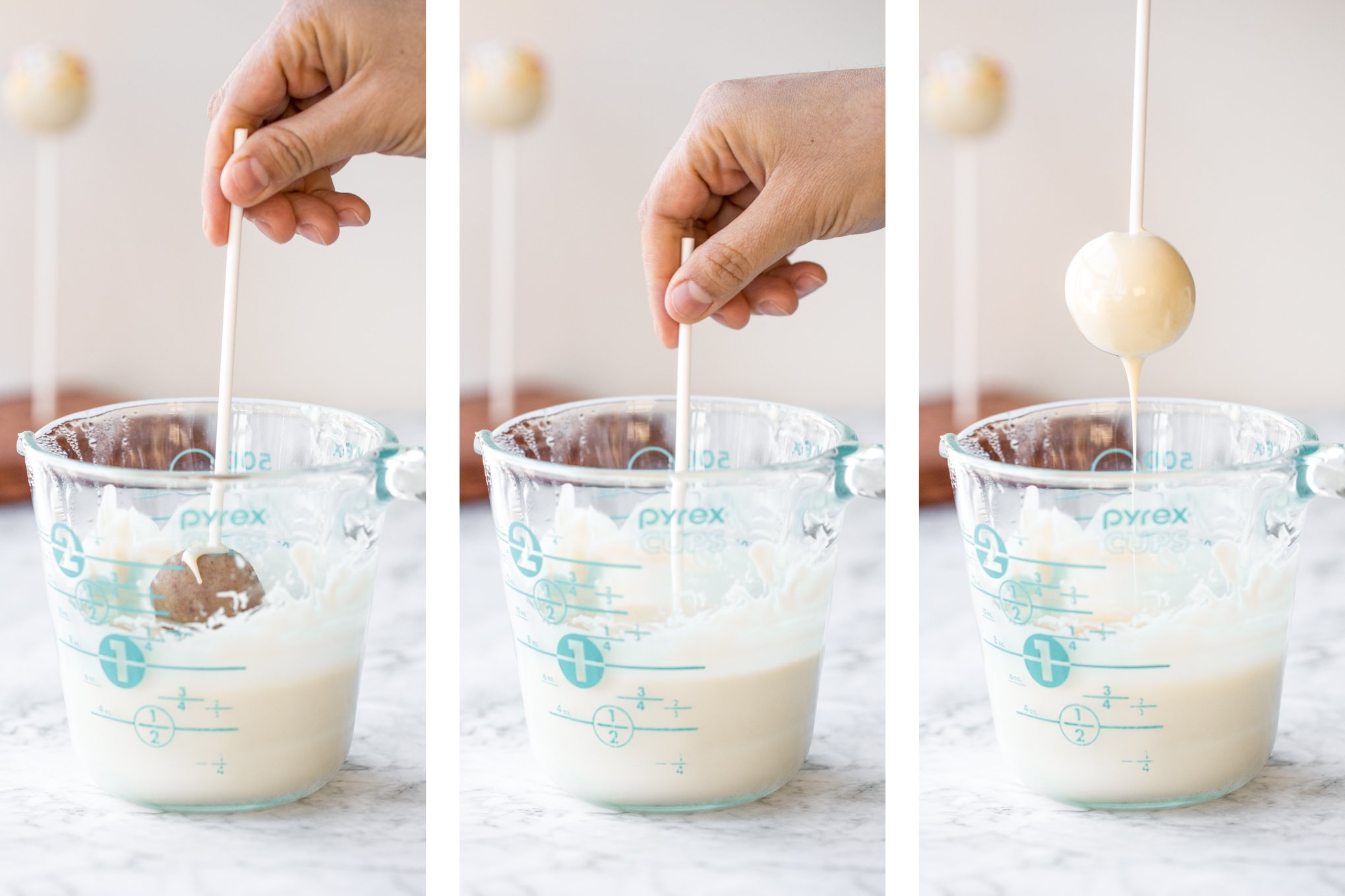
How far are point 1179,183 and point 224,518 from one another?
4.30ft

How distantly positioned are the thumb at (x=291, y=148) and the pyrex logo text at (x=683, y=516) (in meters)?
0.38

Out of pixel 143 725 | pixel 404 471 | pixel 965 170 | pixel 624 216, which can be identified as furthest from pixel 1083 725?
pixel 965 170

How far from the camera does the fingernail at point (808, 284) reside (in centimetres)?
120

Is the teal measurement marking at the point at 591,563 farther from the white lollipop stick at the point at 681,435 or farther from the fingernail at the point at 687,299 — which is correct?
the fingernail at the point at 687,299

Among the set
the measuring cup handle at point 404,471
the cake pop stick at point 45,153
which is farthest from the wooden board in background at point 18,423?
the measuring cup handle at point 404,471

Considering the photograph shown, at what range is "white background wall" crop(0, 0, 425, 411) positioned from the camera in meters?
1.73

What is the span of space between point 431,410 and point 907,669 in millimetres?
377

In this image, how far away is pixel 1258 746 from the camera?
89 centimetres

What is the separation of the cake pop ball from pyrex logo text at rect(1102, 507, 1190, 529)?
0.38 feet

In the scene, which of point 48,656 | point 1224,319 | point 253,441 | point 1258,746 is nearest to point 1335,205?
point 1224,319

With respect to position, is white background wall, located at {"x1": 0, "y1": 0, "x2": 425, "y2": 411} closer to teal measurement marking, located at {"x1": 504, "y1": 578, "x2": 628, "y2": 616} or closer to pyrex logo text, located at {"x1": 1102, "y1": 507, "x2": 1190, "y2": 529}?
teal measurement marking, located at {"x1": 504, "y1": 578, "x2": 628, "y2": 616}

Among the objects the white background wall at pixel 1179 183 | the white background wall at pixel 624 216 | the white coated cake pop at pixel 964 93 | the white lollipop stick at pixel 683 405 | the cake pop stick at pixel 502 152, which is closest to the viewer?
the white lollipop stick at pixel 683 405

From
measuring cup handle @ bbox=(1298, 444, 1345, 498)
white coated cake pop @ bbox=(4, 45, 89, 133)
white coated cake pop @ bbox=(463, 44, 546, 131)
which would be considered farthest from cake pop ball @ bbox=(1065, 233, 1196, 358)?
white coated cake pop @ bbox=(4, 45, 89, 133)

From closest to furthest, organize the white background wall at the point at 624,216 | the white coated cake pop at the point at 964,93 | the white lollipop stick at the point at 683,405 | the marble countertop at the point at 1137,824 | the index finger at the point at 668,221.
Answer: the marble countertop at the point at 1137,824, the white lollipop stick at the point at 683,405, the index finger at the point at 668,221, the white background wall at the point at 624,216, the white coated cake pop at the point at 964,93
